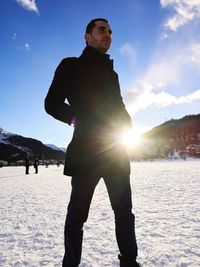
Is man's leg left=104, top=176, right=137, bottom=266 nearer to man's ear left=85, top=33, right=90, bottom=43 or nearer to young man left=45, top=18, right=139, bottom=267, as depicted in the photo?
young man left=45, top=18, right=139, bottom=267

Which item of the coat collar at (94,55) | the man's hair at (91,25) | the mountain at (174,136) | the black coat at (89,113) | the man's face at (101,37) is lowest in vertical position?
the black coat at (89,113)

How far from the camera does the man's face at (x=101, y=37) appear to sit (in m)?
2.38

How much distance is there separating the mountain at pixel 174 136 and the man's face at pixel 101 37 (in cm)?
11614

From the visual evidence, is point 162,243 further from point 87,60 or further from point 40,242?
point 87,60

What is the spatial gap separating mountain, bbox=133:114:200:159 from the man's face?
116 metres

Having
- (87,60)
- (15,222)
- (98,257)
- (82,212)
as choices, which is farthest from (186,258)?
(15,222)

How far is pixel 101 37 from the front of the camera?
2381mm

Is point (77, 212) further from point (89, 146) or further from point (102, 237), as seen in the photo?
point (102, 237)

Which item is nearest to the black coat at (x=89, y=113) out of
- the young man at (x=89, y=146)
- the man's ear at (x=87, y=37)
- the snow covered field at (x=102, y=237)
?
the young man at (x=89, y=146)

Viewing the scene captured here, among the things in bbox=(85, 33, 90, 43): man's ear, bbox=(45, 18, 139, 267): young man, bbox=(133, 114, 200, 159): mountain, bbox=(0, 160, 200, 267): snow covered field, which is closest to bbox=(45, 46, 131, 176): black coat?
bbox=(45, 18, 139, 267): young man

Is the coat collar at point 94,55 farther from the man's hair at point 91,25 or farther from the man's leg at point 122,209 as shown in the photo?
the man's leg at point 122,209

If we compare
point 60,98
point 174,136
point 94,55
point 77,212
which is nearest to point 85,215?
point 77,212

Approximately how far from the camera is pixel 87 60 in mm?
2348

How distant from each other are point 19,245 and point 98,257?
43.1 inches
